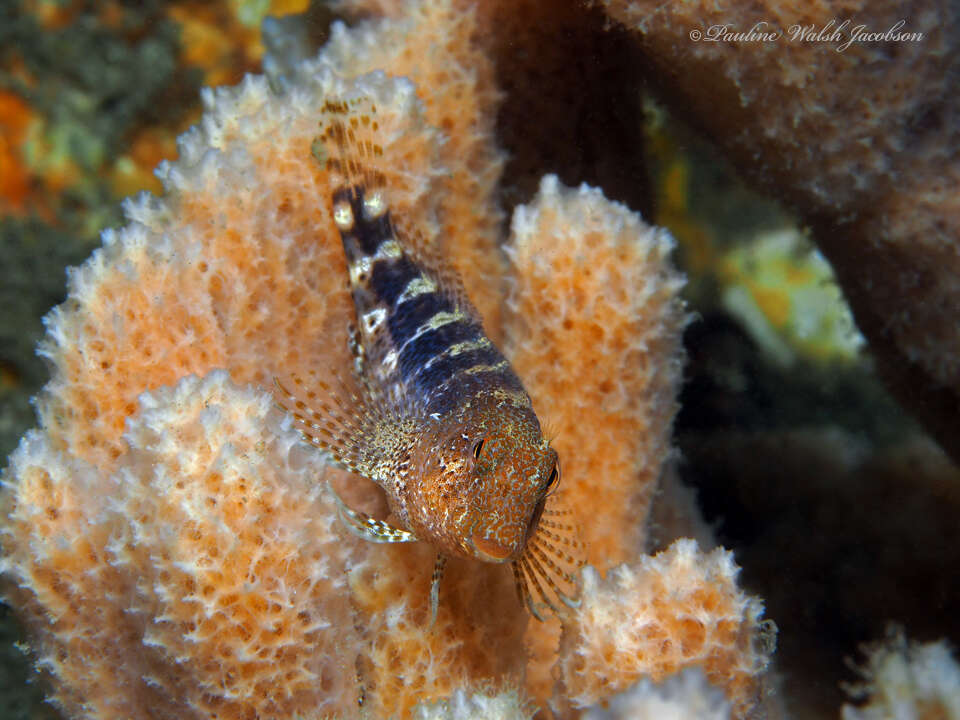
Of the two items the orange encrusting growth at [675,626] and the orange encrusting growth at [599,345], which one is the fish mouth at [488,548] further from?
the orange encrusting growth at [599,345]

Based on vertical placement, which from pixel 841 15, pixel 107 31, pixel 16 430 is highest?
pixel 107 31

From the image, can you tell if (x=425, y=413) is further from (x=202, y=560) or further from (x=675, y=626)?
(x=675, y=626)

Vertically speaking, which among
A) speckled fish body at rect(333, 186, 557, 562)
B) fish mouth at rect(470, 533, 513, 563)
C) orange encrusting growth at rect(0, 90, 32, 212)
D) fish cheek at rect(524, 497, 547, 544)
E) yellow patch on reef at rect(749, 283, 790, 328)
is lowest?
fish mouth at rect(470, 533, 513, 563)

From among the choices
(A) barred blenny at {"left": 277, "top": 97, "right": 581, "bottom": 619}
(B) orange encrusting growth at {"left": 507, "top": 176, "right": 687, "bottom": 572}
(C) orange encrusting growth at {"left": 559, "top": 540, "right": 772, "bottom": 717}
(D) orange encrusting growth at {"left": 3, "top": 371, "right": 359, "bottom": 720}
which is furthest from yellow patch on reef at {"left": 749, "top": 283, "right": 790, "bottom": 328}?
(D) orange encrusting growth at {"left": 3, "top": 371, "right": 359, "bottom": 720}

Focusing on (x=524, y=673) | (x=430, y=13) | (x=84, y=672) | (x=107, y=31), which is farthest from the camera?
(x=107, y=31)

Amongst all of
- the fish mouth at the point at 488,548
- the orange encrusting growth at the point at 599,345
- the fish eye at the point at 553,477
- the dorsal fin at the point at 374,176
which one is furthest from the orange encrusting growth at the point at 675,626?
the dorsal fin at the point at 374,176

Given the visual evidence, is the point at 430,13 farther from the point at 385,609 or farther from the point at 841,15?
the point at 385,609

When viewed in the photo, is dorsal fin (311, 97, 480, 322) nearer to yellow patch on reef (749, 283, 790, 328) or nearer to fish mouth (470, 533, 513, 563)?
fish mouth (470, 533, 513, 563)

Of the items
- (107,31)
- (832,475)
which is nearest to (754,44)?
(832,475)
